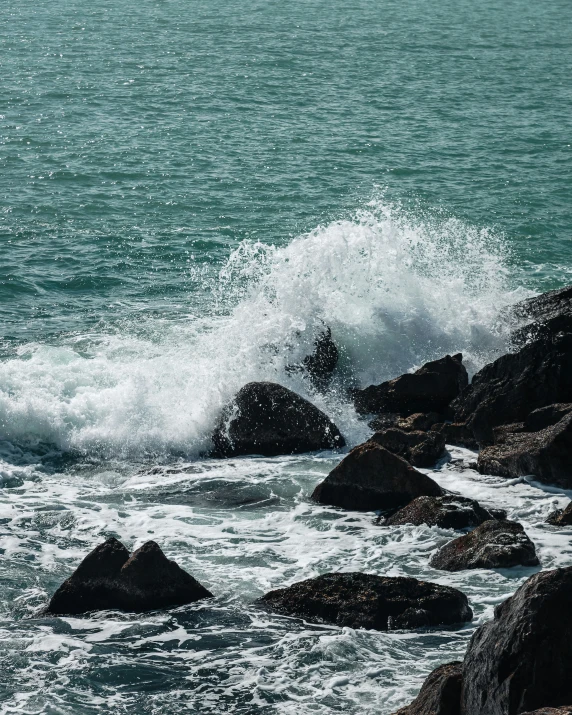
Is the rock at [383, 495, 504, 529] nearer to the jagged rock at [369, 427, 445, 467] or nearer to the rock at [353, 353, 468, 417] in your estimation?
the jagged rock at [369, 427, 445, 467]

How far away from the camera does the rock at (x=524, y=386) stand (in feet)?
48.3

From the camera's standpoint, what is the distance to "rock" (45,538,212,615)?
10477 millimetres

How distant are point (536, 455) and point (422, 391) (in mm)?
2910

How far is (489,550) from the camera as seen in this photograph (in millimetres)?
11078

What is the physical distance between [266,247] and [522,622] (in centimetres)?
1584

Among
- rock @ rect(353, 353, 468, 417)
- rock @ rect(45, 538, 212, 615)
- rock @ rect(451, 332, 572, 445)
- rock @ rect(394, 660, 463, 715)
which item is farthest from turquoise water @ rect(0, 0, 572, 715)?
rock @ rect(451, 332, 572, 445)

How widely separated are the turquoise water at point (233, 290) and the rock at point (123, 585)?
0.20 meters

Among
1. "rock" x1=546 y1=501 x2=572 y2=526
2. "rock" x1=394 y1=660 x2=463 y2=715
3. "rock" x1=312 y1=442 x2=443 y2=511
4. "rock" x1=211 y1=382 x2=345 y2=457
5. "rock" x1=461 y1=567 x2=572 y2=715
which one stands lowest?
"rock" x1=394 y1=660 x2=463 y2=715

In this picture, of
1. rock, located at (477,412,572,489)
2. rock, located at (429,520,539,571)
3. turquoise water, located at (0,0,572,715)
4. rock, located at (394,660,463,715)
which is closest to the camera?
rock, located at (394,660,463,715)

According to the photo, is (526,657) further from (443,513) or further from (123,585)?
(443,513)

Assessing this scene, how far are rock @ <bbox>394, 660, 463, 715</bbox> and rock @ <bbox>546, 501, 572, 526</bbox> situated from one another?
460 centimetres

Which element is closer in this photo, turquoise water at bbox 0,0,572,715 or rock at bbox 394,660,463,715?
rock at bbox 394,660,463,715

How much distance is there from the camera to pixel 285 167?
92.7ft

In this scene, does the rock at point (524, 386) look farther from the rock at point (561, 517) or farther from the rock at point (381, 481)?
the rock at point (561, 517)
